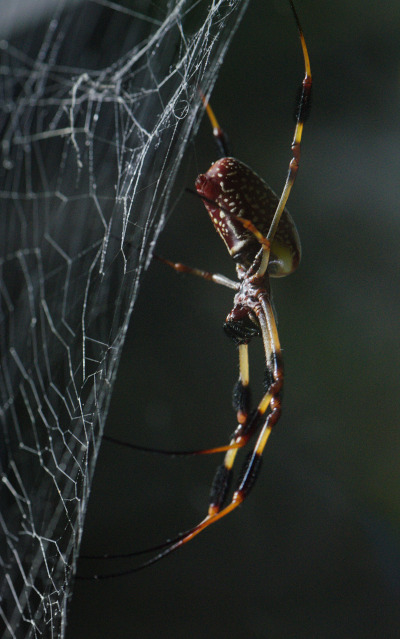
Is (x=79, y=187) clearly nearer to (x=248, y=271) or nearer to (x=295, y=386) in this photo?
(x=248, y=271)

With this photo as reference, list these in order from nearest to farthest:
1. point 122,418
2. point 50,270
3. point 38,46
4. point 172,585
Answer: point 38,46 < point 50,270 < point 172,585 < point 122,418

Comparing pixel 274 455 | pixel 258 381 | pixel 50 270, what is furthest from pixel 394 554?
pixel 50 270

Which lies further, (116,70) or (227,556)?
(227,556)

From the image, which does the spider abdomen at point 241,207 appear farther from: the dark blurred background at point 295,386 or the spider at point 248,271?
the dark blurred background at point 295,386

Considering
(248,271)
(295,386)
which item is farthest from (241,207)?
(295,386)

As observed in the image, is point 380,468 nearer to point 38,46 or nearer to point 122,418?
point 122,418

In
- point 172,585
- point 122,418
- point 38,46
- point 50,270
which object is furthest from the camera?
point 122,418

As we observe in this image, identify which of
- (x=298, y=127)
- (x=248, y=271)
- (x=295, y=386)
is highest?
(x=298, y=127)
